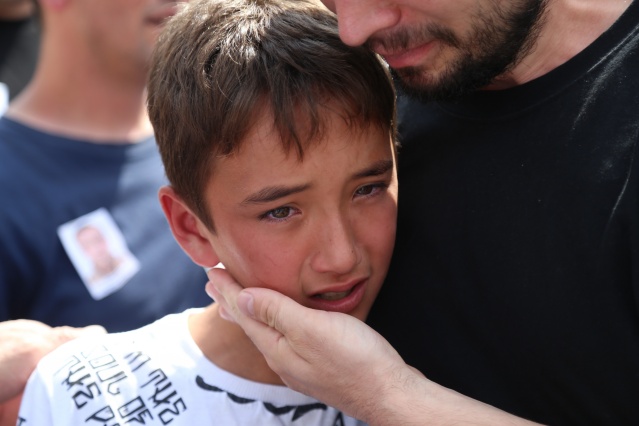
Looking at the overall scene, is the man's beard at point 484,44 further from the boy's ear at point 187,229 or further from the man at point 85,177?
the man at point 85,177

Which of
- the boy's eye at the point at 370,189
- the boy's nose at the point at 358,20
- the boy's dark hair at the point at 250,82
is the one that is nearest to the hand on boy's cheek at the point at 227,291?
the boy's dark hair at the point at 250,82

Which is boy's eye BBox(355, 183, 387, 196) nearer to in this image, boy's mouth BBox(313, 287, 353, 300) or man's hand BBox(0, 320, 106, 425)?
boy's mouth BBox(313, 287, 353, 300)

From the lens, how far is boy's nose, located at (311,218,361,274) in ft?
6.71

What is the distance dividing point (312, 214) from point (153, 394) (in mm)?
618

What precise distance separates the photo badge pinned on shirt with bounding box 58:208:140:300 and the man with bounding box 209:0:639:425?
117 cm

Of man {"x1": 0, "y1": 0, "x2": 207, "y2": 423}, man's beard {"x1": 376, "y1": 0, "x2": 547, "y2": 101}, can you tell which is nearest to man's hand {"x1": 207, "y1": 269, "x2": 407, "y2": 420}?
man's beard {"x1": 376, "y1": 0, "x2": 547, "y2": 101}

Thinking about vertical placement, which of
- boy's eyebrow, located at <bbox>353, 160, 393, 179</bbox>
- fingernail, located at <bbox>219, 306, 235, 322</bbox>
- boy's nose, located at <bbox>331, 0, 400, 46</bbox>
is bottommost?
fingernail, located at <bbox>219, 306, 235, 322</bbox>

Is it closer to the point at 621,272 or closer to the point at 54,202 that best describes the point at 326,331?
the point at 621,272

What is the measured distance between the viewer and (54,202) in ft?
10.9

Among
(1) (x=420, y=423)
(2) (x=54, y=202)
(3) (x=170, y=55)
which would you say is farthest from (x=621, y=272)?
(2) (x=54, y=202)

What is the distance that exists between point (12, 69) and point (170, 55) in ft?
12.4

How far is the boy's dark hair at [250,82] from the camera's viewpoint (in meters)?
2.05

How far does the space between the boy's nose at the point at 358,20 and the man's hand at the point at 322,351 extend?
0.61 m

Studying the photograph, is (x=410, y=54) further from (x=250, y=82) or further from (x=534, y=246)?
(x=534, y=246)
